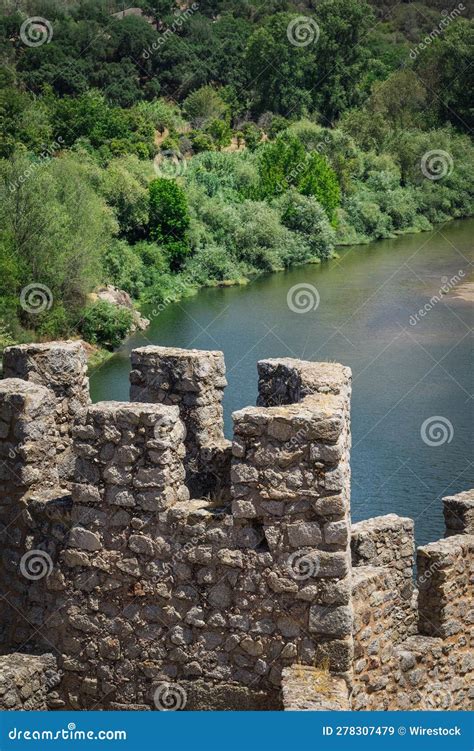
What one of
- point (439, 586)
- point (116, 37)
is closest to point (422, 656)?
point (439, 586)

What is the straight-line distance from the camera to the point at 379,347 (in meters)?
42.0

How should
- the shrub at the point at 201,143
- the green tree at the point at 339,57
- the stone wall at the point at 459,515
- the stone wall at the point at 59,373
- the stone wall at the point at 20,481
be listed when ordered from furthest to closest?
1. the green tree at the point at 339,57
2. the shrub at the point at 201,143
3. the stone wall at the point at 459,515
4. the stone wall at the point at 59,373
5. the stone wall at the point at 20,481

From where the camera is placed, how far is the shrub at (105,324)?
1796 inches

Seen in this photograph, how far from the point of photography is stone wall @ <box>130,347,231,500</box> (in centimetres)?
1115

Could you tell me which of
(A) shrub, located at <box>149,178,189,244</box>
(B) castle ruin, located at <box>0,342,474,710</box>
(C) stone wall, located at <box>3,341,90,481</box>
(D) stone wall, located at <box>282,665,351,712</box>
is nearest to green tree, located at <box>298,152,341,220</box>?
(A) shrub, located at <box>149,178,189,244</box>

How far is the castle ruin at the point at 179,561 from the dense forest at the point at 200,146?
2931 cm

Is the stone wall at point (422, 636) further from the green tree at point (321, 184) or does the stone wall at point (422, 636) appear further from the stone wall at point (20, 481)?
the green tree at point (321, 184)

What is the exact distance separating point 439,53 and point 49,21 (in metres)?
29.5

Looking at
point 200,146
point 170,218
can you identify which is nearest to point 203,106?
point 200,146

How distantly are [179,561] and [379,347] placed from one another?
109 feet

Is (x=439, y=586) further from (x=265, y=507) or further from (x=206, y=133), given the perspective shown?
(x=206, y=133)

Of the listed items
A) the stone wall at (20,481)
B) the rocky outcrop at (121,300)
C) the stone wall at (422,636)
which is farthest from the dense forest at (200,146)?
the stone wall at (20,481)

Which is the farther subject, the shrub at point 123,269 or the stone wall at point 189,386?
the shrub at point 123,269

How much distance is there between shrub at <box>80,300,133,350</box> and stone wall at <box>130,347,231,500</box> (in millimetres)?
34365
